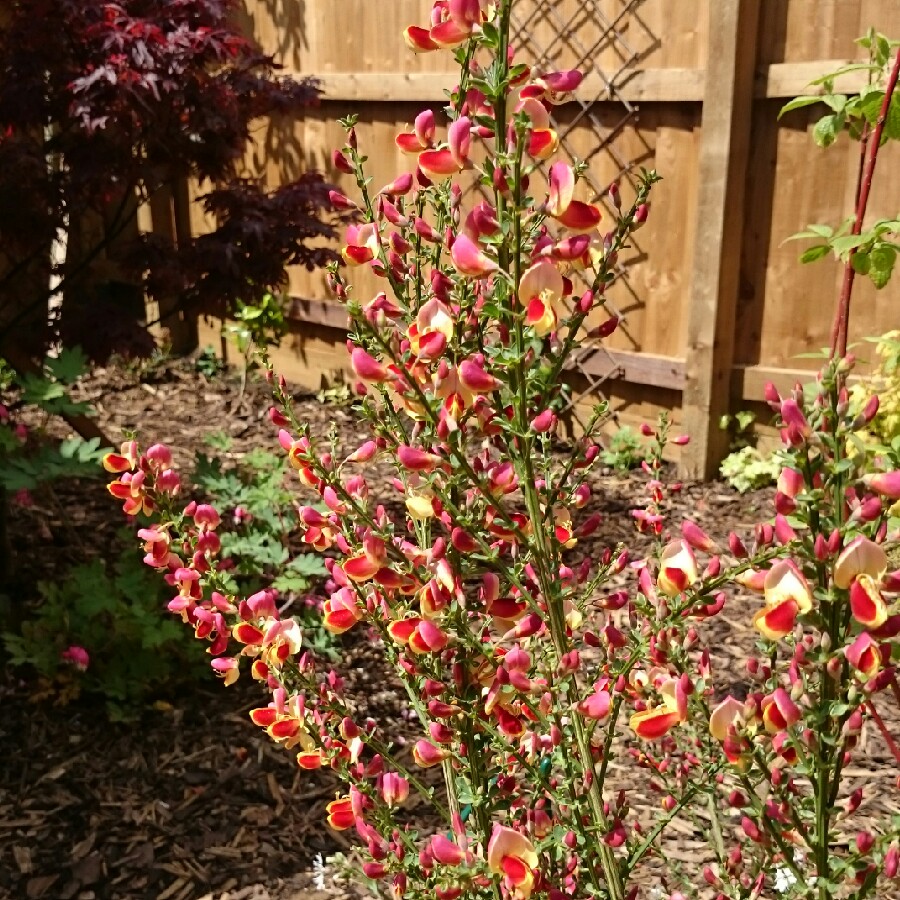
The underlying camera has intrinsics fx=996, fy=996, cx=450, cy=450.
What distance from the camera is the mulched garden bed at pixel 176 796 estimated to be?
2.13 metres

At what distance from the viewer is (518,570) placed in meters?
1.08

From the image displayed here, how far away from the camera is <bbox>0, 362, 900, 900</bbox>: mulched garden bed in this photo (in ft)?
6.98

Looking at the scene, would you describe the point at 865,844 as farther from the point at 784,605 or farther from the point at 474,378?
the point at 474,378

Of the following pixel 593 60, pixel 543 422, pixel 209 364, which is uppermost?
pixel 593 60

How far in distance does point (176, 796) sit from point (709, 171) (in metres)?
2.90

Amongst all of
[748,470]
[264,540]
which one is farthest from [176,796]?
[748,470]

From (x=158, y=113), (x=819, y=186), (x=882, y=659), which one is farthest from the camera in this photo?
(x=819, y=186)

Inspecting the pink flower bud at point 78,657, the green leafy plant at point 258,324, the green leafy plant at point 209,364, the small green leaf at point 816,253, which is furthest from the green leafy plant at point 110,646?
the green leafy plant at point 209,364

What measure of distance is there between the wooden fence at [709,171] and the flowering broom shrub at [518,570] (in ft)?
8.94

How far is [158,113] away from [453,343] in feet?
7.45

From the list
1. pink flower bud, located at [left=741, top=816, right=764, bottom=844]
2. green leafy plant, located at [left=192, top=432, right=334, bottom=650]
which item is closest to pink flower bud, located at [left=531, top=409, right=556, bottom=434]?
pink flower bud, located at [left=741, top=816, right=764, bottom=844]

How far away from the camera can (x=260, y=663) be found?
1.23 m

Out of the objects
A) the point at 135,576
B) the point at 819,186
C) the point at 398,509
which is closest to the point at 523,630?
the point at 135,576

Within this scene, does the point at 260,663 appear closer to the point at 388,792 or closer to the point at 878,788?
the point at 388,792
